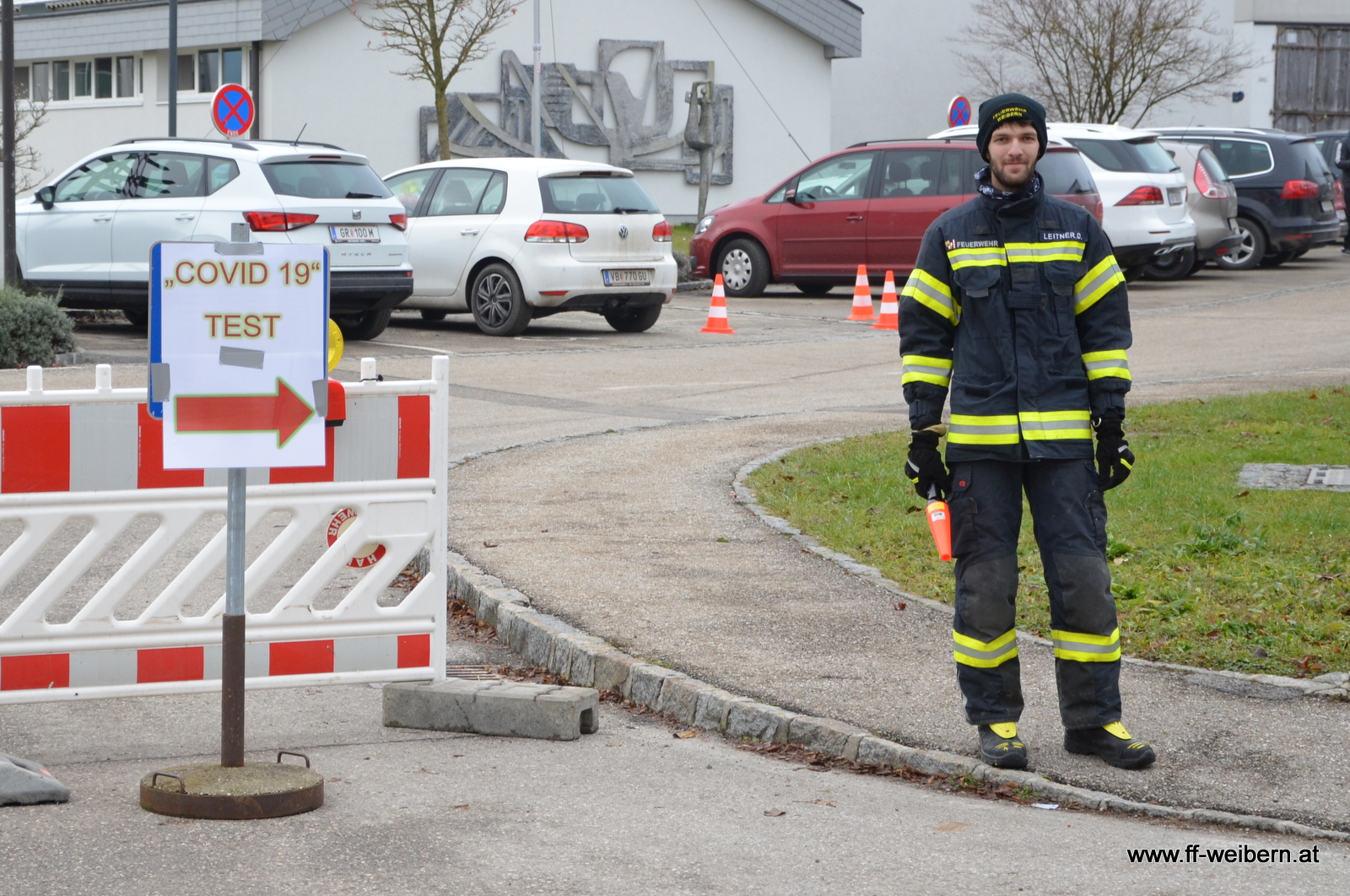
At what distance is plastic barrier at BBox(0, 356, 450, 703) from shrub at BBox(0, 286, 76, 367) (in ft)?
31.7

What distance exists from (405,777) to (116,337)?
1372 cm

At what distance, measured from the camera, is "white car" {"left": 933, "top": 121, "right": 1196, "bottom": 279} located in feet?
74.5

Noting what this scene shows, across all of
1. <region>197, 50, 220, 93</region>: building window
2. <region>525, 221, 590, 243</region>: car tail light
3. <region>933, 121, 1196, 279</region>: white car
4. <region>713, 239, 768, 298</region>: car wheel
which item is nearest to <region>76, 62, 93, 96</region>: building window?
<region>197, 50, 220, 93</region>: building window

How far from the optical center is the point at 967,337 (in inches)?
204

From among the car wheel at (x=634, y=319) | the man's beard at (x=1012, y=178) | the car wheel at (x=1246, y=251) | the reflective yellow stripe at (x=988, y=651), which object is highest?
the car wheel at (x=1246, y=251)

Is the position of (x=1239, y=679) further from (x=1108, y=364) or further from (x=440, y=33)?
(x=440, y=33)

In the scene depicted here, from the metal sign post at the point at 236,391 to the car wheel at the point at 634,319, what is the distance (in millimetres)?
14611

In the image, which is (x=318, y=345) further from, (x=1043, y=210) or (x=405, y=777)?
(x=1043, y=210)

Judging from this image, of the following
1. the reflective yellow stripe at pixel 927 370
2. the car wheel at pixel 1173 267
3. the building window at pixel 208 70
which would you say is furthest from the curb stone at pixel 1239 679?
the building window at pixel 208 70

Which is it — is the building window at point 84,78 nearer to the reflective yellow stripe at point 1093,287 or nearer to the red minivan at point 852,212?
the red minivan at point 852,212

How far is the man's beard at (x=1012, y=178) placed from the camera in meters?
5.10

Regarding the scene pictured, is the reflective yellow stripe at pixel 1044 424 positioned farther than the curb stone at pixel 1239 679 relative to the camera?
No

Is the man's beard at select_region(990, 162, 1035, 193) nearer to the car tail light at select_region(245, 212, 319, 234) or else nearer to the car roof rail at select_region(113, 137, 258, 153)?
the car tail light at select_region(245, 212, 319, 234)

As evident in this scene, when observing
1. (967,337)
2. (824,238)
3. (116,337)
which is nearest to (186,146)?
(116,337)
